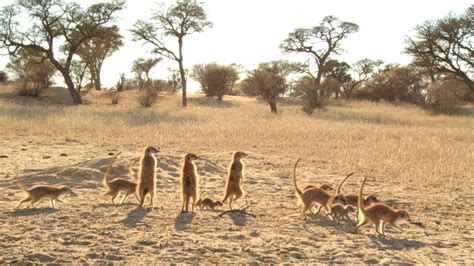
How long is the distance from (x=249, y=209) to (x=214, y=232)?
151 cm

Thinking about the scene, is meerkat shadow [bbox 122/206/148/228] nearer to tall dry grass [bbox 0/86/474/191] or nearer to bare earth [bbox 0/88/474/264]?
bare earth [bbox 0/88/474/264]

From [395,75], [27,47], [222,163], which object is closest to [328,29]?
[395,75]

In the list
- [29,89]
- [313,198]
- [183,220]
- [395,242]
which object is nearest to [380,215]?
[395,242]

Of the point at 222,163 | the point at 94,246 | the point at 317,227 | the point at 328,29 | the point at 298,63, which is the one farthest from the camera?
the point at 298,63

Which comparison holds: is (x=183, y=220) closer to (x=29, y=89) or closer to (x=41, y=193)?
(x=41, y=193)

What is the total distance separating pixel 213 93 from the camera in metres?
46.2

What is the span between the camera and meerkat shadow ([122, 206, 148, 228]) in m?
6.01

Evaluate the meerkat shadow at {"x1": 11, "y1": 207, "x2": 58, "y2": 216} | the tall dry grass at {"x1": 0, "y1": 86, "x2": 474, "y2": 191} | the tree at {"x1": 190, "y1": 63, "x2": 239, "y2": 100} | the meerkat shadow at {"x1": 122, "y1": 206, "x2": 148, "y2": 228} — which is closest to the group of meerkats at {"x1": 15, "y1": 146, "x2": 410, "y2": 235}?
the meerkat shadow at {"x1": 11, "y1": 207, "x2": 58, "y2": 216}

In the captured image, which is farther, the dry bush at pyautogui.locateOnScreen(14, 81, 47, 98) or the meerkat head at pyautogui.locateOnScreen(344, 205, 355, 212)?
the dry bush at pyautogui.locateOnScreen(14, 81, 47, 98)

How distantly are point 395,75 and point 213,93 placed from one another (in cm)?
1629

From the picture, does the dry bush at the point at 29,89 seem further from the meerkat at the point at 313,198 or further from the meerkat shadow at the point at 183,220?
the meerkat at the point at 313,198

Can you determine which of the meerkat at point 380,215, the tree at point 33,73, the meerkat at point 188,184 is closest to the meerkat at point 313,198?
the meerkat at point 380,215

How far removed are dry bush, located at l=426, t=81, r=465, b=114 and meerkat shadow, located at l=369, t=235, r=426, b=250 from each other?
28466 mm

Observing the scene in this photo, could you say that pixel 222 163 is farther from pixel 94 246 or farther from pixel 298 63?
pixel 298 63
